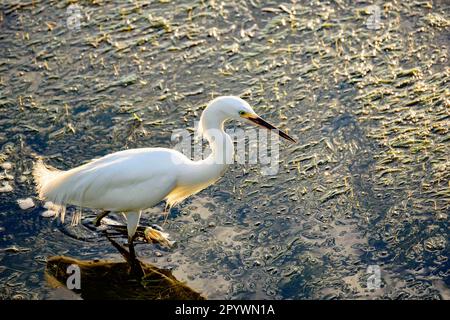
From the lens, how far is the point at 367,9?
8.46m

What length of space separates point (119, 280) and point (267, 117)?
7.49ft

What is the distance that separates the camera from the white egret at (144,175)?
18.0 ft

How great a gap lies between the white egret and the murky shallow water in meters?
0.39

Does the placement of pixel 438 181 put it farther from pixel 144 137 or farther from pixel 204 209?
pixel 144 137

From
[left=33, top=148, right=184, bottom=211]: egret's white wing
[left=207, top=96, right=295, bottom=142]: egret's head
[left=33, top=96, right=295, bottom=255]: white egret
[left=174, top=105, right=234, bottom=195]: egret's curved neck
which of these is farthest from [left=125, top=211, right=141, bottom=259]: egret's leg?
[left=207, top=96, right=295, bottom=142]: egret's head

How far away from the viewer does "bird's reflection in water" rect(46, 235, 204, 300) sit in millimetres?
5469

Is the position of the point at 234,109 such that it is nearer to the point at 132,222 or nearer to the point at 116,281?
the point at 132,222

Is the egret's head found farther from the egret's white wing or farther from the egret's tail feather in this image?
the egret's tail feather

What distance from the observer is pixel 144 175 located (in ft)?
18.1

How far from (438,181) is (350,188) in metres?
0.71

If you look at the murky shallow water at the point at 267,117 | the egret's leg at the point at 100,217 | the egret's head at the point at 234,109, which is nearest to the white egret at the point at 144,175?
the egret's head at the point at 234,109

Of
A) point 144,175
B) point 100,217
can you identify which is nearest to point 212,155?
point 144,175

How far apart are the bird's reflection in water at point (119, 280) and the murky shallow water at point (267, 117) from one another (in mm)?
84

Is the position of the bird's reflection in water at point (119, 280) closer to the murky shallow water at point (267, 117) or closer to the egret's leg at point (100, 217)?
the murky shallow water at point (267, 117)
